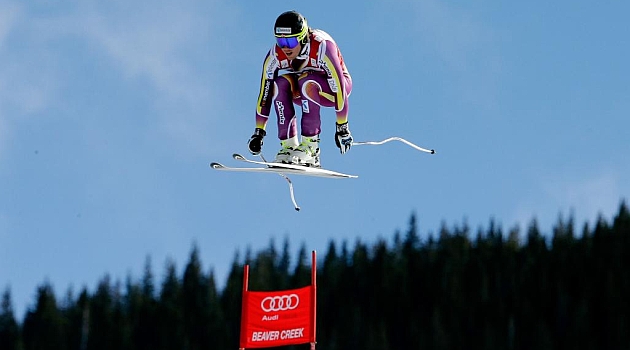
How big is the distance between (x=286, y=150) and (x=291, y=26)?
1.97m

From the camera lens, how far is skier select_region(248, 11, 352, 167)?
2092cm

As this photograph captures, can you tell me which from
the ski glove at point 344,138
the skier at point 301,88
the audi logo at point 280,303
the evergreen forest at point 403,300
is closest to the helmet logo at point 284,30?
the skier at point 301,88

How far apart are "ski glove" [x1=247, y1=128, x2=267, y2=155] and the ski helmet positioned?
1661mm

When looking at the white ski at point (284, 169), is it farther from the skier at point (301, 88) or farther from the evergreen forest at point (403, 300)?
the evergreen forest at point (403, 300)

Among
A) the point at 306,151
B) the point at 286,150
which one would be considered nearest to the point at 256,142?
the point at 286,150

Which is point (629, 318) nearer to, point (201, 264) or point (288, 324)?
point (201, 264)

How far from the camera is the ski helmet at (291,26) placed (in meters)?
20.7

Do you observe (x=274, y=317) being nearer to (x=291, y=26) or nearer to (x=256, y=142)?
(x=256, y=142)

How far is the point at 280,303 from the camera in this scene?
89.6 ft

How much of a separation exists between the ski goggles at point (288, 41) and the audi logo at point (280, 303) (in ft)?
23.4

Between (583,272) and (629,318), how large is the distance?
450 centimetres

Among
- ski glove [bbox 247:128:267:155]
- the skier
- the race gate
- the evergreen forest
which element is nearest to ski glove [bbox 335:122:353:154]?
the skier

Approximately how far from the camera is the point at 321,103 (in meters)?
21.5

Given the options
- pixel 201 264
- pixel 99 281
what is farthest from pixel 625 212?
pixel 99 281
